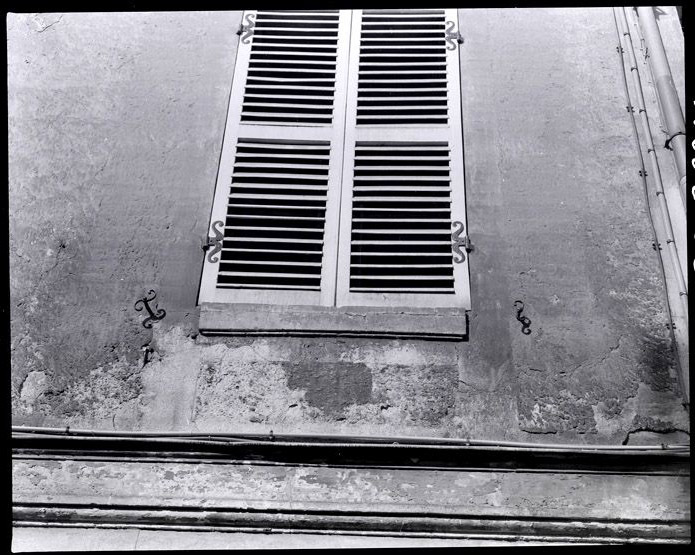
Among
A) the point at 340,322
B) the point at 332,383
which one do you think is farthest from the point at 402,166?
the point at 332,383

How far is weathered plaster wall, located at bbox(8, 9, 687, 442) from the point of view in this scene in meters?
5.12

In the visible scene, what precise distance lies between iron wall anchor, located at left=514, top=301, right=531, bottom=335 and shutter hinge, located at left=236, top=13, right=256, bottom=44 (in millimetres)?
3319

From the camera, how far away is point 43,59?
21.5ft

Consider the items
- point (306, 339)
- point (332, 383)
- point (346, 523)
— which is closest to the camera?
point (346, 523)

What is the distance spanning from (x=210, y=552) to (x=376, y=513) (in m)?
1.04

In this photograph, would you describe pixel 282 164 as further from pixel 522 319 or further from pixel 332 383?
pixel 522 319

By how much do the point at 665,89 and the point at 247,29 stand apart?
362cm

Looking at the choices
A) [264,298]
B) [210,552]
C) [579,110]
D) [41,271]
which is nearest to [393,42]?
[579,110]

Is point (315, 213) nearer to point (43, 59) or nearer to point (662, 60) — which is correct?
point (43, 59)

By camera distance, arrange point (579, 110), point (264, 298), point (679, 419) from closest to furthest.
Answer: point (679, 419) < point (264, 298) < point (579, 110)

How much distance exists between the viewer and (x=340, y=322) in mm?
5355

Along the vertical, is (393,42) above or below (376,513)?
above

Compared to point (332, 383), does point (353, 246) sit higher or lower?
higher

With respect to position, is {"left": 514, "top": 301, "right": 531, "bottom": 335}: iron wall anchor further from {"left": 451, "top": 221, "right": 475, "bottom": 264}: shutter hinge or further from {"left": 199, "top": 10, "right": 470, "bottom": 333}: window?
{"left": 451, "top": 221, "right": 475, "bottom": 264}: shutter hinge
